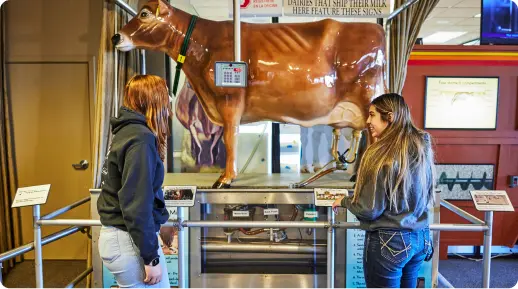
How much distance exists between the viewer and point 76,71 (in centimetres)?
345

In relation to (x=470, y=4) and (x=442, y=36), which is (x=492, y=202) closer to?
(x=470, y=4)

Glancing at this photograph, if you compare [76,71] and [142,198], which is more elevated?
[76,71]

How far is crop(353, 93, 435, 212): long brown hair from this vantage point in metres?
1.53

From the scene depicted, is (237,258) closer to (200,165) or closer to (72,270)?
(200,165)

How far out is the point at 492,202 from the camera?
1.91m

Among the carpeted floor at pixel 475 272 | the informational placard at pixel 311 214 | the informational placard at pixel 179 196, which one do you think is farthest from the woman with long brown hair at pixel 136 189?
the carpeted floor at pixel 475 272

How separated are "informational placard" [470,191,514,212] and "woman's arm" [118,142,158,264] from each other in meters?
1.61

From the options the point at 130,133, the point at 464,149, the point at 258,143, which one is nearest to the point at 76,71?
the point at 258,143

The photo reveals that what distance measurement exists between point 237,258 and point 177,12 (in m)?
1.82

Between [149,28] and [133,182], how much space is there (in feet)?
4.96

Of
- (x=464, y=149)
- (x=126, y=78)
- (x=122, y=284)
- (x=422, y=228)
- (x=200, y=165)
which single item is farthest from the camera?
(x=464, y=149)

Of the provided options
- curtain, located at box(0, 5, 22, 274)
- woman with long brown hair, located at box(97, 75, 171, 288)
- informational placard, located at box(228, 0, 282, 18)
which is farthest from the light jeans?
curtain, located at box(0, 5, 22, 274)

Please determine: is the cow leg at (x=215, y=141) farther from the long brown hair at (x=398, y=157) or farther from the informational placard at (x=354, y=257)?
the long brown hair at (x=398, y=157)

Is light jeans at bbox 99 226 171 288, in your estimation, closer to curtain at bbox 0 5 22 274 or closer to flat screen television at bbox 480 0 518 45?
curtain at bbox 0 5 22 274
